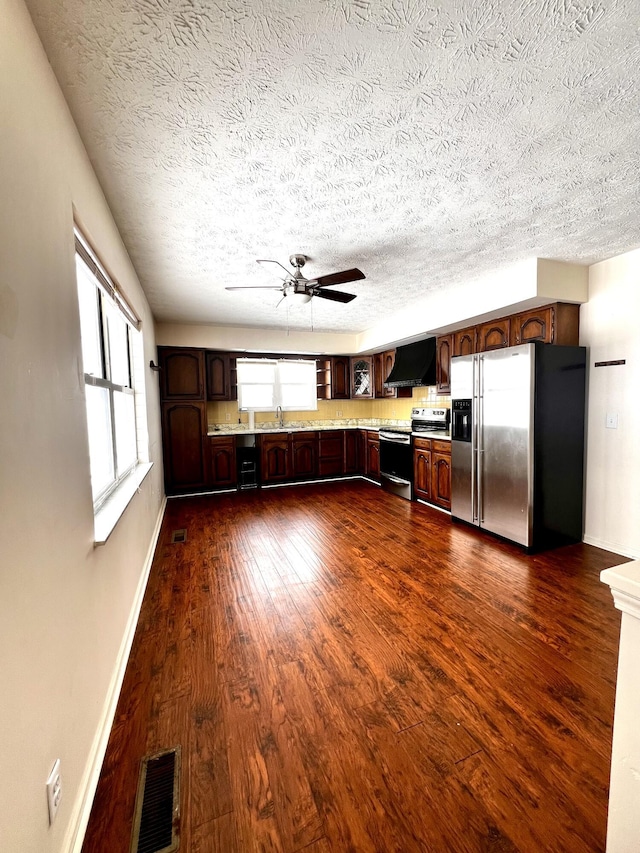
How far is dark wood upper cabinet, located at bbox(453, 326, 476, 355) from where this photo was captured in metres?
4.09

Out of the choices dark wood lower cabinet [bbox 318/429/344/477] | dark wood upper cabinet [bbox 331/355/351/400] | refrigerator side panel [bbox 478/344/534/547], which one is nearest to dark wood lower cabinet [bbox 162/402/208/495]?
dark wood lower cabinet [bbox 318/429/344/477]

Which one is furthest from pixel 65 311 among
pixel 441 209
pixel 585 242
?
pixel 585 242

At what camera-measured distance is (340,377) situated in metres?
6.79

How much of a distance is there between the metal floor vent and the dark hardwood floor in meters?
0.03

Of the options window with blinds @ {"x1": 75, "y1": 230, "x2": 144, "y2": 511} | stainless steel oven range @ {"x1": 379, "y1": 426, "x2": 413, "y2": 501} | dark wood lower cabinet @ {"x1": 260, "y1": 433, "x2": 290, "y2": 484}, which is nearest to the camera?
window with blinds @ {"x1": 75, "y1": 230, "x2": 144, "y2": 511}

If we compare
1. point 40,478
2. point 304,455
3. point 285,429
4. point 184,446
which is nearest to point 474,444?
point 304,455

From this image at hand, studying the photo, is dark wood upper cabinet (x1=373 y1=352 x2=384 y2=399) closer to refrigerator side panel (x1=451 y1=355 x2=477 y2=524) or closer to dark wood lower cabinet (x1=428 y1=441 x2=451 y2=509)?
dark wood lower cabinet (x1=428 y1=441 x2=451 y2=509)

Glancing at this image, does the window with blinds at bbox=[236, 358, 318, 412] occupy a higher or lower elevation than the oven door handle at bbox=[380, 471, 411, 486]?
higher

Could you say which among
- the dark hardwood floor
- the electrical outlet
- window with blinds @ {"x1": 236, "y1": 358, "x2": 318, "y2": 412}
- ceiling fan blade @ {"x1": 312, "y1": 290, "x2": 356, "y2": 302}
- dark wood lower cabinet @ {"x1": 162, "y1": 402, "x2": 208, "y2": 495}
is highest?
ceiling fan blade @ {"x1": 312, "y1": 290, "x2": 356, "y2": 302}

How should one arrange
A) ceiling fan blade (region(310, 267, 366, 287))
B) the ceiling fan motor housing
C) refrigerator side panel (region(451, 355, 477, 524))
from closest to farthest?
1. ceiling fan blade (region(310, 267, 366, 287))
2. the ceiling fan motor housing
3. refrigerator side panel (region(451, 355, 477, 524))

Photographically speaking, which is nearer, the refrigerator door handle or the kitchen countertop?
the refrigerator door handle

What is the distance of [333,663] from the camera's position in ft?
6.30

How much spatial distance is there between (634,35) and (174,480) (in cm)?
576

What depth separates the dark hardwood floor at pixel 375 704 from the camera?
1.19 meters
